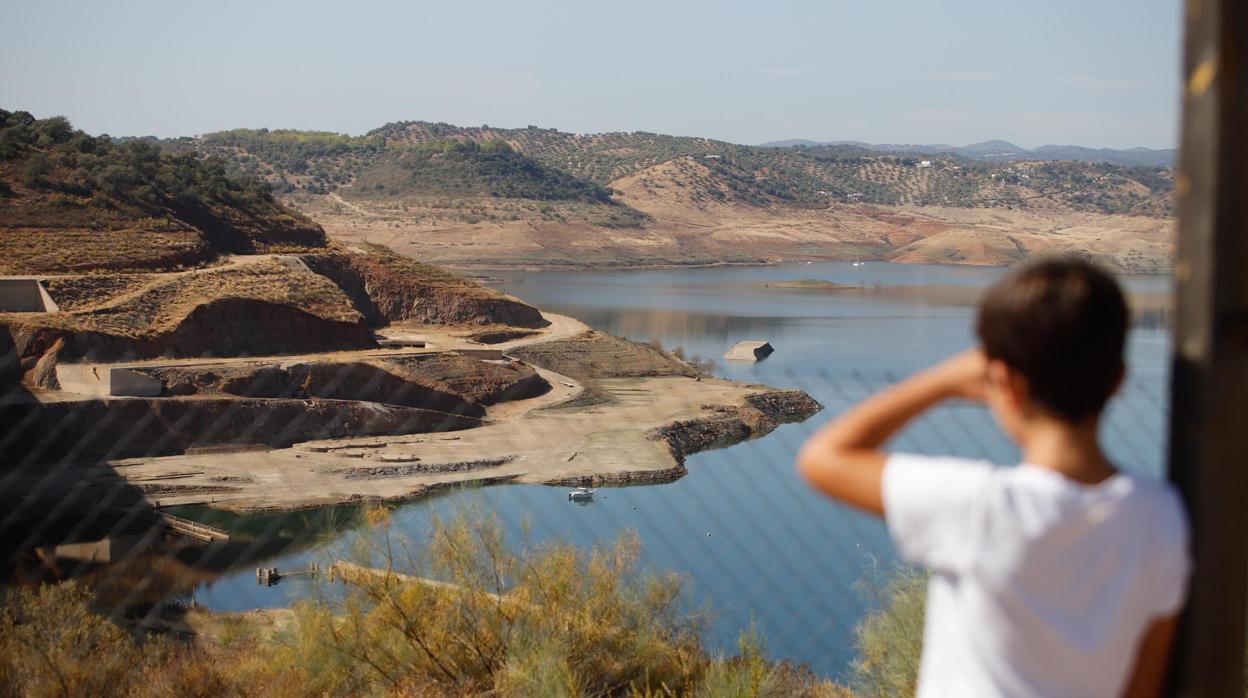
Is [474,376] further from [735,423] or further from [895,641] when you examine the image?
[895,641]

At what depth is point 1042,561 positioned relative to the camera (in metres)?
1.54

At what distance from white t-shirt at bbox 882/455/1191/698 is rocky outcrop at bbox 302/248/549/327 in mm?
47609

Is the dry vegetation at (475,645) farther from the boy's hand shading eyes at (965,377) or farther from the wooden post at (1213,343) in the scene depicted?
the boy's hand shading eyes at (965,377)

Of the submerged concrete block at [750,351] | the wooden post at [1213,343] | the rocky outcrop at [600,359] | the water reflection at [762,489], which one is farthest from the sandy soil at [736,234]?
the wooden post at [1213,343]

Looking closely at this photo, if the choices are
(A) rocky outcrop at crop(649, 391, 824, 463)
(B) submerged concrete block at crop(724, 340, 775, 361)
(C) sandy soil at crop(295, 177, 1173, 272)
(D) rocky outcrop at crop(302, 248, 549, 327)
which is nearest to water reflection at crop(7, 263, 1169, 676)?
(B) submerged concrete block at crop(724, 340, 775, 361)

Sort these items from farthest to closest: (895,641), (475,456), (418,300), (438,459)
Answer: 1. (418,300)
2. (475,456)
3. (438,459)
4. (895,641)

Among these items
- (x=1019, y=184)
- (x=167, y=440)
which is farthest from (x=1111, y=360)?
(x=1019, y=184)

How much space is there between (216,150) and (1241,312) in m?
109

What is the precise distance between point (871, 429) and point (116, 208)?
142ft

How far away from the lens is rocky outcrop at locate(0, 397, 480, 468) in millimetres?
28109

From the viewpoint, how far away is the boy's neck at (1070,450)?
5.20 ft

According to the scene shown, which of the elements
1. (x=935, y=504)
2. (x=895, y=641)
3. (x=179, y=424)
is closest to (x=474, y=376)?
(x=179, y=424)

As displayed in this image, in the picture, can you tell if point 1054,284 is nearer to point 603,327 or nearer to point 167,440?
point 167,440

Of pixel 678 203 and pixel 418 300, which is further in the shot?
pixel 678 203
